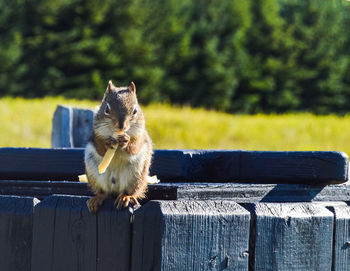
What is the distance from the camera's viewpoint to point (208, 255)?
1859mm

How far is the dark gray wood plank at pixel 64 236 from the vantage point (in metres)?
1.88

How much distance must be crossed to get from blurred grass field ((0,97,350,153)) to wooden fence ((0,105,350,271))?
6551 millimetres

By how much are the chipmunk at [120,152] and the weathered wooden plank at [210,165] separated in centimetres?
35

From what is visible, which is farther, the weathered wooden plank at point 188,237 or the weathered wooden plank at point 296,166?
the weathered wooden plank at point 296,166

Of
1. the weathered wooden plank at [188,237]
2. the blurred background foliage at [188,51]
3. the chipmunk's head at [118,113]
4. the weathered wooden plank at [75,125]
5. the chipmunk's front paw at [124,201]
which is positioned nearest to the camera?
the weathered wooden plank at [188,237]

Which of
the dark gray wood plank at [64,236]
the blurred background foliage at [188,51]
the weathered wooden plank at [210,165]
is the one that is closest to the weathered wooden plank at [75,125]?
the weathered wooden plank at [210,165]

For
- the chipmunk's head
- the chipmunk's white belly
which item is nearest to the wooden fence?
the chipmunk's white belly

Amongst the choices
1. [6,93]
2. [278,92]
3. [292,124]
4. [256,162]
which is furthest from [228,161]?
[278,92]

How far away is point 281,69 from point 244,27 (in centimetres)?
192

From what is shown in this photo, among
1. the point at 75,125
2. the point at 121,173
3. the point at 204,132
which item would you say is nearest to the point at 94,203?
the point at 121,173

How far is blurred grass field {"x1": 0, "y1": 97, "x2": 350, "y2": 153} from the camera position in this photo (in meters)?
9.11

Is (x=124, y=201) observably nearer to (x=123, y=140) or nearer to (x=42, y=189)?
(x=123, y=140)

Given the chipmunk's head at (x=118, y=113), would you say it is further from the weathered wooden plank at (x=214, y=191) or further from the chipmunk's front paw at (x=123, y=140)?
the weathered wooden plank at (x=214, y=191)

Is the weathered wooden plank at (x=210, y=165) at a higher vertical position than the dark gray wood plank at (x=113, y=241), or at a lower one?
higher
